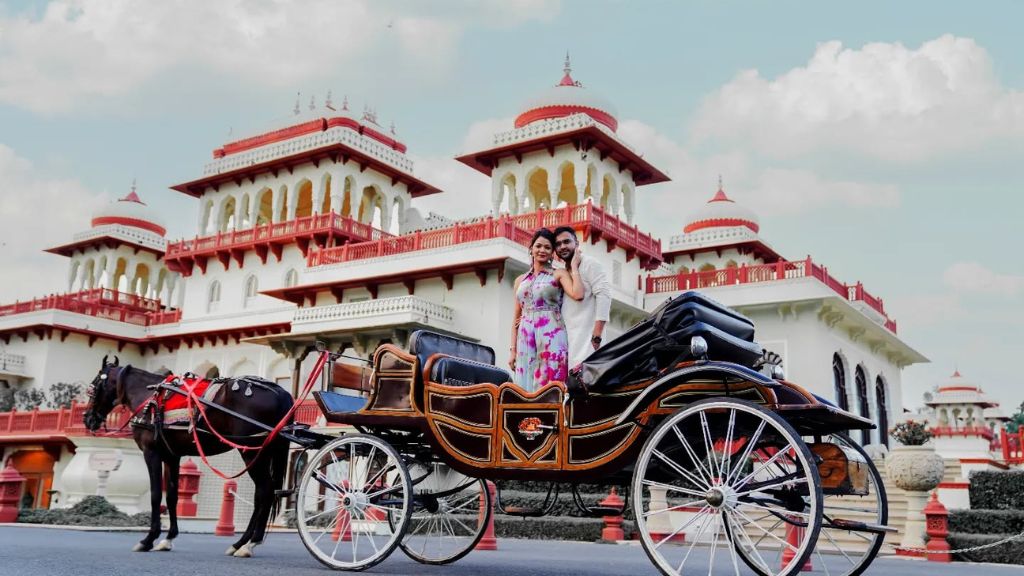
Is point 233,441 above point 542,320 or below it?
below

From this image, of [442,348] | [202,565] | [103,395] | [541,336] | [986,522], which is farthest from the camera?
[986,522]

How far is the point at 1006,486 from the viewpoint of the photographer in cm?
1493

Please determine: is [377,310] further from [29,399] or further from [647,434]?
[647,434]

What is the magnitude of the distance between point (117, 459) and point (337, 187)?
39.8ft

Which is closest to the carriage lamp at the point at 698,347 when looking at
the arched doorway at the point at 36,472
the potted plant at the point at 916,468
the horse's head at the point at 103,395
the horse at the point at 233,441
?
the horse at the point at 233,441

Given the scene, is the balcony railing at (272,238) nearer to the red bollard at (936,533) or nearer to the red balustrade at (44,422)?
the red balustrade at (44,422)

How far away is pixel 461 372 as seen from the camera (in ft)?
18.6

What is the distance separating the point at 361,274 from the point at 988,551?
17.5 metres

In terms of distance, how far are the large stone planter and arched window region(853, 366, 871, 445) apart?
48.1 ft

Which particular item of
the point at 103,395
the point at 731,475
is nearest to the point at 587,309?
the point at 731,475

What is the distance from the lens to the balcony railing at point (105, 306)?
32.7 meters

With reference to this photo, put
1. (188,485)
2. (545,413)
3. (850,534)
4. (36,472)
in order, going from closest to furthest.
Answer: (545,413) → (850,534) → (188,485) → (36,472)

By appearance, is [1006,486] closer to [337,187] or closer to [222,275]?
[337,187]

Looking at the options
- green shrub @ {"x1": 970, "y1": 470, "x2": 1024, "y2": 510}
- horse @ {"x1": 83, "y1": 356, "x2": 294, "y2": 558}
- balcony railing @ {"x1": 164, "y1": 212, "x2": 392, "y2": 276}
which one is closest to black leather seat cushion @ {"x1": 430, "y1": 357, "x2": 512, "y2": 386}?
horse @ {"x1": 83, "y1": 356, "x2": 294, "y2": 558}
